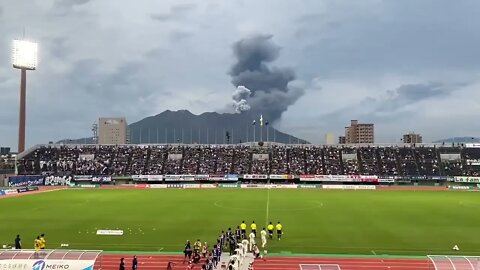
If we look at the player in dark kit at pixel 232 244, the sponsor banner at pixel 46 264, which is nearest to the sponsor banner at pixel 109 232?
the player in dark kit at pixel 232 244

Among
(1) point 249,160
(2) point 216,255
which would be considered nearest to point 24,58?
(1) point 249,160

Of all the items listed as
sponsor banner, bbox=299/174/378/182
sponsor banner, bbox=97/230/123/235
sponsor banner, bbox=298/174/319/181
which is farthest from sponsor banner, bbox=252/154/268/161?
sponsor banner, bbox=97/230/123/235

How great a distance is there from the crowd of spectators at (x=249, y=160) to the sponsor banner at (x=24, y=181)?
370 inches

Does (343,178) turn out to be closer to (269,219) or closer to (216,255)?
(269,219)

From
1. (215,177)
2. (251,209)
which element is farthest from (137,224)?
(215,177)

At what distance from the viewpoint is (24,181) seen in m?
83.1

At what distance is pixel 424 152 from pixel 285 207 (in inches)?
2570

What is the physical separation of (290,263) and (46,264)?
39.5 ft

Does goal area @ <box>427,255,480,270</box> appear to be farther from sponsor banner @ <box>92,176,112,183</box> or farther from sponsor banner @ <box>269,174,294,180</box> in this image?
sponsor banner @ <box>92,176,112,183</box>

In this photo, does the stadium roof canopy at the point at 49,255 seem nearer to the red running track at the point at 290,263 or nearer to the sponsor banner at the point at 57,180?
the red running track at the point at 290,263

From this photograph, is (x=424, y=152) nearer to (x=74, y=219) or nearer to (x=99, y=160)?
(x=99, y=160)

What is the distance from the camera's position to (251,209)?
4722 centimetres

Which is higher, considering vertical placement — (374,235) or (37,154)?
(37,154)

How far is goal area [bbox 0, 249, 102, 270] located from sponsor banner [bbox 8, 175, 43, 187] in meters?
72.0
